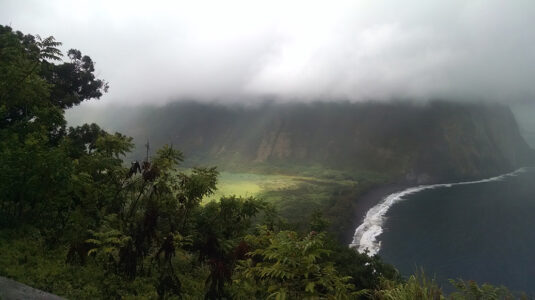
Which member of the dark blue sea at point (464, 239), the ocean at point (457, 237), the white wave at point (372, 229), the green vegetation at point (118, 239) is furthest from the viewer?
the white wave at point (372, 229)

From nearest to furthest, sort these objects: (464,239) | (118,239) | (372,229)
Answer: (118,239) → (464,239) → (372,229)

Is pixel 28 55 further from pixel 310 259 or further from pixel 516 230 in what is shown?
pixel 516 230

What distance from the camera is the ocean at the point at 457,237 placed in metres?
92.1

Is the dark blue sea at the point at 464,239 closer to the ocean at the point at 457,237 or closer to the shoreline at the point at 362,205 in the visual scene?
the ocean at the point at 457,237

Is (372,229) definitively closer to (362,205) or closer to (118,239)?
(362,205)

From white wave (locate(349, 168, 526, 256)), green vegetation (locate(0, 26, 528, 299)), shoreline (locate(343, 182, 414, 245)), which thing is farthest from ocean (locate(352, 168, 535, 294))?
green vegetation (locate(0, 26, 528, 299))

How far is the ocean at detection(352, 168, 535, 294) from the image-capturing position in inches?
3627

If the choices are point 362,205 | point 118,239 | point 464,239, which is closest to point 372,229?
point 464,239

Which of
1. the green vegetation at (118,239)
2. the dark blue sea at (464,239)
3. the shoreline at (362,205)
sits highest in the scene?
the green vegetation at (118,239)

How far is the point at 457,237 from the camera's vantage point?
400 ft

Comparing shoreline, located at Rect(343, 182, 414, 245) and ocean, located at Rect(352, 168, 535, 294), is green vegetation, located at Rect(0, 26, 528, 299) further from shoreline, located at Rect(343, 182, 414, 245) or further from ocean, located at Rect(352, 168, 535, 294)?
shoreline, located at Rect(343, 182, 414, 245)

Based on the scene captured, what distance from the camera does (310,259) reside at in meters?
7.21

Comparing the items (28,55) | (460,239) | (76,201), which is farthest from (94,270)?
(460,239)

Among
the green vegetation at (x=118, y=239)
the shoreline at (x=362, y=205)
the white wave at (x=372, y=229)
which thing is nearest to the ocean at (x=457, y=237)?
the white wave at (x=372, y=229)
